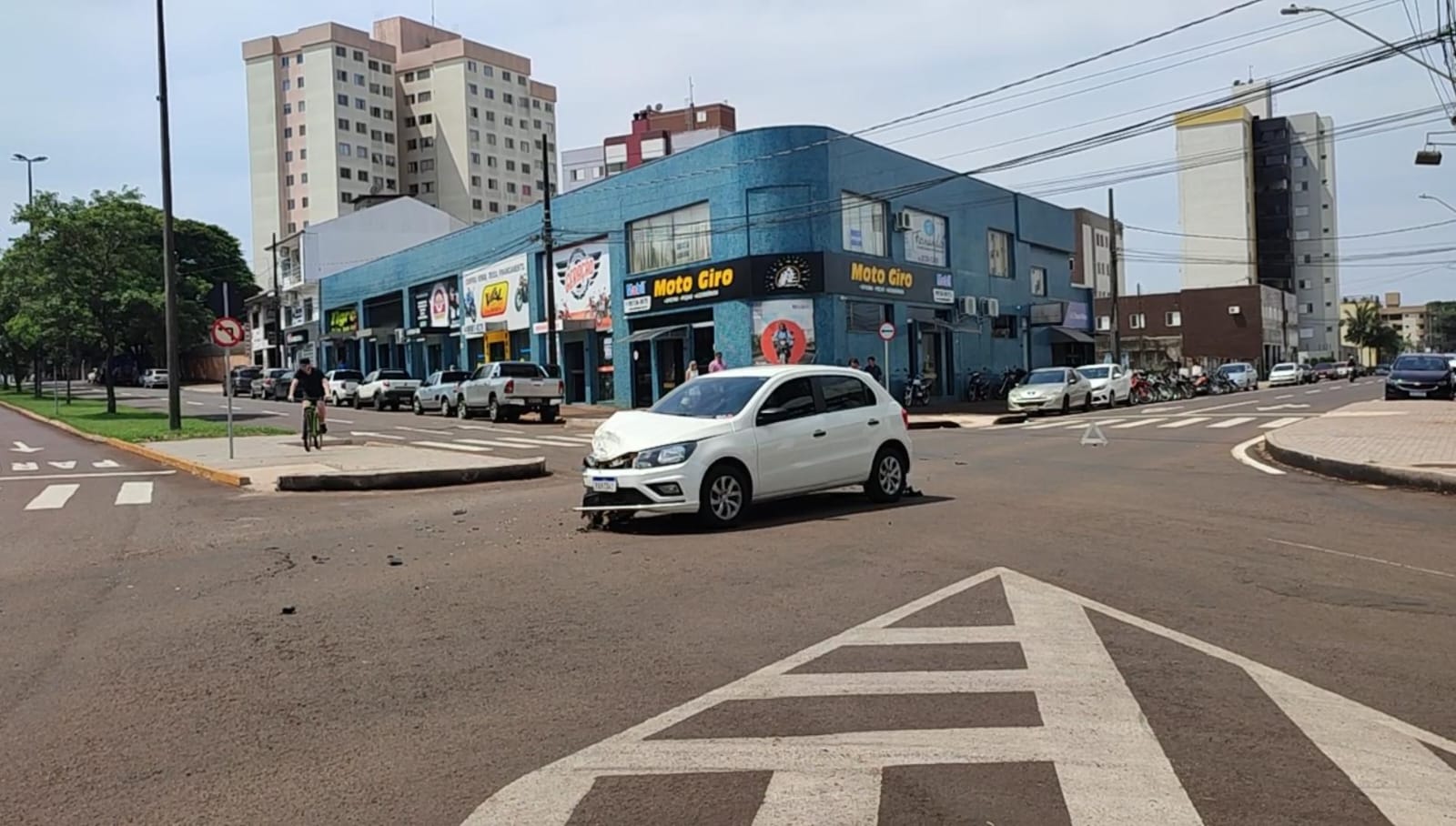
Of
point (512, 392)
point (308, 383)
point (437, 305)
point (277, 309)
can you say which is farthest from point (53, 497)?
point (277, 309)

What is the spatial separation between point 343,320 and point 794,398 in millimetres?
55785

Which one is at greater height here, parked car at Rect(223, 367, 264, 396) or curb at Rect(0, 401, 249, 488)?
parked car at Rect(223, 367, 264, 396)

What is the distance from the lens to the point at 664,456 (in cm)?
1072

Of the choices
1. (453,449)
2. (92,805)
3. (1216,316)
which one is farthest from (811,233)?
(1216,316)

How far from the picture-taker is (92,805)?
4156 millimetres

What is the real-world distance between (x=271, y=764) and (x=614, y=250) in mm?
34839

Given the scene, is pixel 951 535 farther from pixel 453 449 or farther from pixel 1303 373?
pixel 1303 373

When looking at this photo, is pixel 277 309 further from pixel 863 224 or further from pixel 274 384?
pixel 863 224

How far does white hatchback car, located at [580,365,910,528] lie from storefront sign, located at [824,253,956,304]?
2075 cm

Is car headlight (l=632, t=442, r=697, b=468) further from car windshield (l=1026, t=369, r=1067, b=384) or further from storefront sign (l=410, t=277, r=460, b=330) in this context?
storefront sign (l=410, t=277, r=460, b=330)

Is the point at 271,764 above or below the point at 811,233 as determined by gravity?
below

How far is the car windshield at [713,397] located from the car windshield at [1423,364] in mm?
32043

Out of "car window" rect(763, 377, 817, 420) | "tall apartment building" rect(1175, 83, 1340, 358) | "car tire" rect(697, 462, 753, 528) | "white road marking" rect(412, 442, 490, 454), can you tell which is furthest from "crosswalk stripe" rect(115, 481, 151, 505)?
"tall apartment building" rect(1175, 83, 1340, 358)

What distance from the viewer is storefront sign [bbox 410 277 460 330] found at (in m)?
50.3
